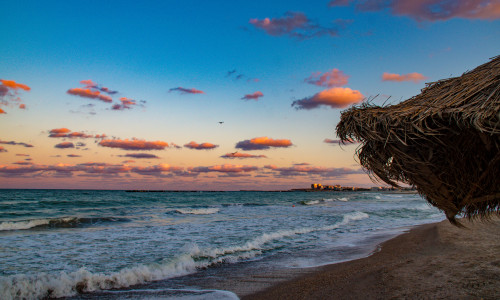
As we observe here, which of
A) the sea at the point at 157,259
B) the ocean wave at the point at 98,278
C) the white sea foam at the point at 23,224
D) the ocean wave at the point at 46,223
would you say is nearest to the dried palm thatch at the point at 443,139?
the sea at the point at 157,259

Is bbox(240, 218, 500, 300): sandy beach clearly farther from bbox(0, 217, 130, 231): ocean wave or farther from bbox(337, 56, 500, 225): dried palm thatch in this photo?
bbox(0, 217, 130, 231): ocean wave

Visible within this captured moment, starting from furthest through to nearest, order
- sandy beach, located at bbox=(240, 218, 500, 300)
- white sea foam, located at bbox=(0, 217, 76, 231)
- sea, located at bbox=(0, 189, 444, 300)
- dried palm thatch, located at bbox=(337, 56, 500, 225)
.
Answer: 1. white sea foam, located at bbox=(0, 217, 76, 231)
2. sea, located at bbox=(0, 189, 444, 300)
3. sandy beach, located at bbox=(240, 218, 500, 300)
4. dried palm thatch, located at bbox=(337, 56, 500, 225)

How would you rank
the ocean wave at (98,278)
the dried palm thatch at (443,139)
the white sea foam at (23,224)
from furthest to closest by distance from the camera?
1. the white sea foam at (23,224)
2. the ocean wave at (98,278)
3. the dried palm thatch at (443,139)

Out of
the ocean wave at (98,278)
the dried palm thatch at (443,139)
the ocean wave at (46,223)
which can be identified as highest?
the dried palm thatch at (443,139)

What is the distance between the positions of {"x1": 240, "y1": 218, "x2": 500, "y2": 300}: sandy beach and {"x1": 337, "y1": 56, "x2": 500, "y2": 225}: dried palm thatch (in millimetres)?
1831

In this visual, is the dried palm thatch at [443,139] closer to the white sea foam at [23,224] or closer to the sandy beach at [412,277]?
the sandy beach at [412,277]

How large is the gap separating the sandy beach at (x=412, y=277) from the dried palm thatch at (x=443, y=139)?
1.83m

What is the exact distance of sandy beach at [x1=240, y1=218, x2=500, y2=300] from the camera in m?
4.74

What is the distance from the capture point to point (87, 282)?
6.62 meters

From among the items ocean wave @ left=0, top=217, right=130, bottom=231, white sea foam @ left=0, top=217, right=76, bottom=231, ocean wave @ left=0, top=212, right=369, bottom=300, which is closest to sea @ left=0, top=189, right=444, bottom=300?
ocean wave @ left=0, top=212, right=369, bottom=300

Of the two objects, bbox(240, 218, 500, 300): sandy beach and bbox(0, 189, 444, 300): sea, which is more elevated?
bbox(240, 218, 500, 300): sandy beach

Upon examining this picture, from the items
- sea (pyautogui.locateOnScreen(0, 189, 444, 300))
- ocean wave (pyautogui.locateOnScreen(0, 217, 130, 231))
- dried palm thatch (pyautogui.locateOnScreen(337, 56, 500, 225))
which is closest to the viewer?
dried palm thatch (pyautogui.locateOnScreen(337, 56, 500, 225))

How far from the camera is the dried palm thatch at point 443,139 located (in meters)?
2.70

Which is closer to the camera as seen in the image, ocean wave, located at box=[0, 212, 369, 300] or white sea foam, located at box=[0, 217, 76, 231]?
ocean wave, located at box=[0, 212, 369, 300]
